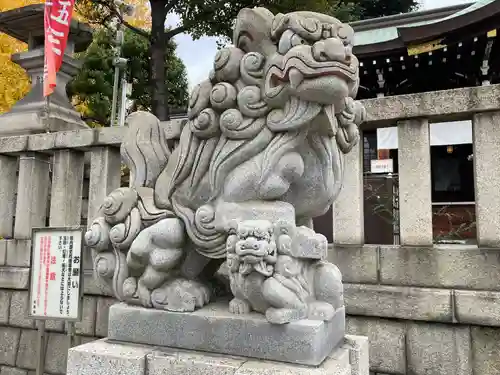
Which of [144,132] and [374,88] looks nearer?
[144,132]

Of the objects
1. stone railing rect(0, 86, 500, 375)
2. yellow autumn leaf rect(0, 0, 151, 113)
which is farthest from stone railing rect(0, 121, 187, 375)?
yellow autumn leaf rect(0, 0, 151, 113)

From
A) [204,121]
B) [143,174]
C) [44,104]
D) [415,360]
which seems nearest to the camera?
[204,121]

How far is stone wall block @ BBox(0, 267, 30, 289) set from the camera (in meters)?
4.03

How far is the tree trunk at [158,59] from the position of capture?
9.88 m

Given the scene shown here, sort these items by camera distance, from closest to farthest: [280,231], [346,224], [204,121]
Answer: [280,231] < [204,121] < [346,224]

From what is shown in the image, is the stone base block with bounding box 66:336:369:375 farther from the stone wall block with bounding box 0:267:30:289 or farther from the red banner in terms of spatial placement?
the red banner

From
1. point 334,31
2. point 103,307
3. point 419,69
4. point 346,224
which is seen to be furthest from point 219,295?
point 419,69

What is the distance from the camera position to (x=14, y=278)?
13.4ft

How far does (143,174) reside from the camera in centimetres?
242

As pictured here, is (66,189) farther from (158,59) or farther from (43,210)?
(158,59)

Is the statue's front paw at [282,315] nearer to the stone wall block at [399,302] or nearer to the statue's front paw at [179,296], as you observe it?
the statue's front paw at [179,296]

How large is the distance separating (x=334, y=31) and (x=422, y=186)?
160 cm

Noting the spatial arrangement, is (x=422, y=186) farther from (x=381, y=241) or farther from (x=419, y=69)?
(x=419, y=69)

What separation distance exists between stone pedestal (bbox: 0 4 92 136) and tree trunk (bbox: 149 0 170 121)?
11.0ft
